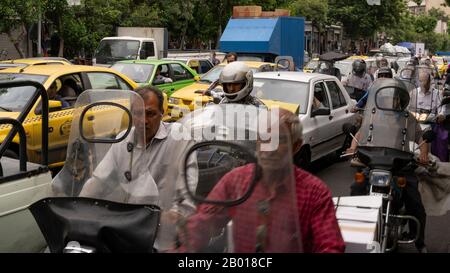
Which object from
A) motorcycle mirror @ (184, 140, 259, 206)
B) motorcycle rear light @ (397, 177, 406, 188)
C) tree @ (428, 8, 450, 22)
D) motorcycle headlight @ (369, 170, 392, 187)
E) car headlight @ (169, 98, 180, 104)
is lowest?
car headlight @ (169, 98, 180, 104)

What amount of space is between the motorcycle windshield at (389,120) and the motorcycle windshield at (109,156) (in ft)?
7.99

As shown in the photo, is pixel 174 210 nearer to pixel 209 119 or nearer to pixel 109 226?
pixel 109 226

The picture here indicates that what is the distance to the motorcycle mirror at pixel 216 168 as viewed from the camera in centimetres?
234

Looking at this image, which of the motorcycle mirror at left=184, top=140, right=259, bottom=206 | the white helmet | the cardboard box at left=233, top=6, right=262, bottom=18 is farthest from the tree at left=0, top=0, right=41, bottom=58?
the motorcycle mirror at left=184, top=140, right=259, bottom=206

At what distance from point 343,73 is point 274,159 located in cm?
1609

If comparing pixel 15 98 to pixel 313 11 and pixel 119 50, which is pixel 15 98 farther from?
pixel 313 11

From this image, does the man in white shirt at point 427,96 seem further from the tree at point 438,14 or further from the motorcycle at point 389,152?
the tree at point 438,14

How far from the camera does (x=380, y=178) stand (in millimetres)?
4527

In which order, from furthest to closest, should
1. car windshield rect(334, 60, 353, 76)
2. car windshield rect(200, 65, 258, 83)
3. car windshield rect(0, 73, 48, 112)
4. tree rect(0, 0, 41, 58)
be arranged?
car windshield rect(334, 60, 353, 76), tree rect(0, 0, 41, 58), car windshield rect(200, 65, 258, 83), car windshield rect(0, 73, 48, 112)

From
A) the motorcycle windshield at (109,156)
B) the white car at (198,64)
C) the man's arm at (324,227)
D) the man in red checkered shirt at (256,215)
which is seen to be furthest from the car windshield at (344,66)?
the man in red checkered shirt at (256,215)

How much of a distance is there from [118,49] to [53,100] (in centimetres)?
1209

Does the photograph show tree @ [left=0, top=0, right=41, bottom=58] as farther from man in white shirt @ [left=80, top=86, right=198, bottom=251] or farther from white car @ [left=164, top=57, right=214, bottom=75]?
man in white shirt @ [left=80, top=86, right=198, bottom=251]

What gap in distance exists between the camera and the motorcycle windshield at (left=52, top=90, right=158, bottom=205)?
3074 mm
